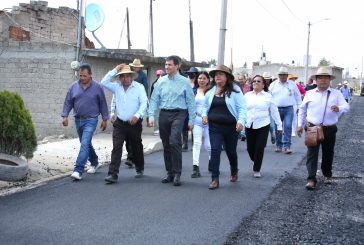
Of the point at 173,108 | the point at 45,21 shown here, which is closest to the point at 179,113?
the point at 173,108

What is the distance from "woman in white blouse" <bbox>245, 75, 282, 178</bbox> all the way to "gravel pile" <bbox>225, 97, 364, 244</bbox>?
1.99 feet

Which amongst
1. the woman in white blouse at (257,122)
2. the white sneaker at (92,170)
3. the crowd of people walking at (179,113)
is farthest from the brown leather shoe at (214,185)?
the white sneaker at (92,170)

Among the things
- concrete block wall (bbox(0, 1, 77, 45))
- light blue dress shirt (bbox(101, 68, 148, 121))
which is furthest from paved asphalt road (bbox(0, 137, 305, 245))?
concrete block wall (bbox(0, 1, 77, 45))

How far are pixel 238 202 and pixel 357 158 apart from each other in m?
5.52

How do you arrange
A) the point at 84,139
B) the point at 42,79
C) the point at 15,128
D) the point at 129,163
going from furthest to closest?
the point at 42,79 < the point at 129,163 < the point at 84,139 < the point at 15,128

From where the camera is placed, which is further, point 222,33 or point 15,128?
point 222,33

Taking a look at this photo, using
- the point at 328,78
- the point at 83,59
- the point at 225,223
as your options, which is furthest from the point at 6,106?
the point at 83,59

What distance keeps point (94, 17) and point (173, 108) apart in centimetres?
840

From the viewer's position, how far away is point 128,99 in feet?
27.1

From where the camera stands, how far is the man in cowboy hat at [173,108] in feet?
26.3

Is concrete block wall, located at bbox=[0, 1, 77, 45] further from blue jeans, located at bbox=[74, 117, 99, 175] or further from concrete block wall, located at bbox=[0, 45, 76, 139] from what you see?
blue jeans, located at bbox=[74, 117, 99, 175]

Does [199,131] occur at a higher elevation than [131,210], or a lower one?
higher

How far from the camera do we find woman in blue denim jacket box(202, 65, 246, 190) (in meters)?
7.80

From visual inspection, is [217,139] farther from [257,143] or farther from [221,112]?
[257,143]
